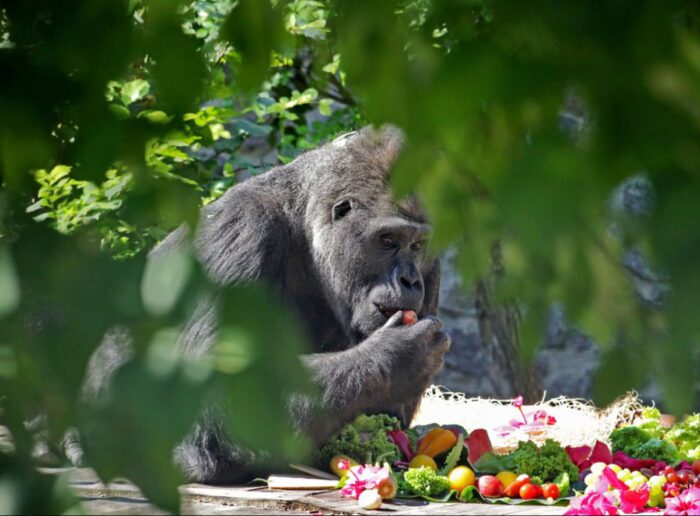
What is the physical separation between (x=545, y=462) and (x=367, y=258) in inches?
42.5

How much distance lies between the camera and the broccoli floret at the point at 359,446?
473cm

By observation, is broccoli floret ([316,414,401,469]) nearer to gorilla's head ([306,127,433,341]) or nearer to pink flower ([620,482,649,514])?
gorilla's head ([306,127,433,341])

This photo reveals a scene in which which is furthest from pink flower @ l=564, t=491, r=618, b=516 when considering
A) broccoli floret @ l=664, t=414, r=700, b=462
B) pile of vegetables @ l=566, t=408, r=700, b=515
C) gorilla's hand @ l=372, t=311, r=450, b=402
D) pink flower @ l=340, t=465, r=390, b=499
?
broccoli floret @ l=664, t=414, r=700, b=462

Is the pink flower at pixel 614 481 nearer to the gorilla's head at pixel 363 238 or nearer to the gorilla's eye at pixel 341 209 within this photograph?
the gorilla's head at pixel 363 238

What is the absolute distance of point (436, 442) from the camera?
4.96m

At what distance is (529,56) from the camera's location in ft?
3.24

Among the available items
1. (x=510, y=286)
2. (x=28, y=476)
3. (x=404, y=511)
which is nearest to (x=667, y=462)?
(x=404, y=511)

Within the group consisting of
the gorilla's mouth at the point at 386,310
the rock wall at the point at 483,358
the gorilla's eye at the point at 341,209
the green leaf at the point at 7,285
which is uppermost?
the gorilla's eye at the point at 341,209

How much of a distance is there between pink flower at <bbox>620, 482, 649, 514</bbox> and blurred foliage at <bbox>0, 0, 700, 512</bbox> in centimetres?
286

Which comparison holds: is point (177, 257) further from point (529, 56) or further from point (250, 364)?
point (529, 56)

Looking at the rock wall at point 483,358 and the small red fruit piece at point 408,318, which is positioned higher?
the small red fruit piece at point 408,318

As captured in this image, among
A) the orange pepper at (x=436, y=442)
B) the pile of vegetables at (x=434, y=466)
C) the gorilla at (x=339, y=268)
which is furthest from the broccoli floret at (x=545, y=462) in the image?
the gorilla at (x=339, y=268)

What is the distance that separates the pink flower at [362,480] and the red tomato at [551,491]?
639 millimetres

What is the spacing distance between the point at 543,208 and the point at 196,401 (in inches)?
13.4
